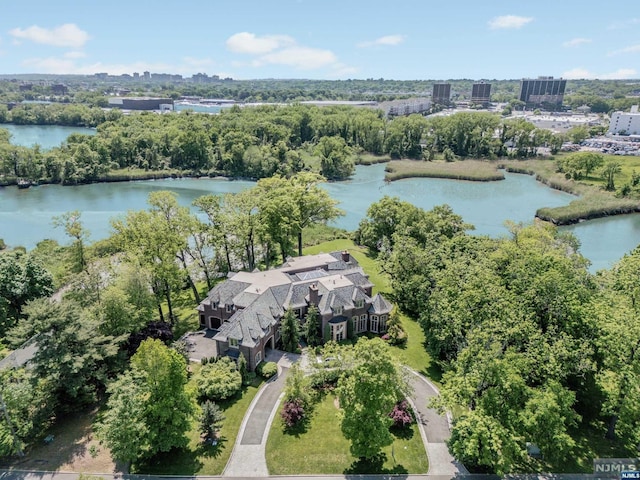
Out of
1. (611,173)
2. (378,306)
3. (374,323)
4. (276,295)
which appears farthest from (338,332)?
(611,173)

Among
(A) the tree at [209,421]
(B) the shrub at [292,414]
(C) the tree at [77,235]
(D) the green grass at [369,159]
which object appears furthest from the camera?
(D) the green grass at [369,159]

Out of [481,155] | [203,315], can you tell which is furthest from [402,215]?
[481,155]

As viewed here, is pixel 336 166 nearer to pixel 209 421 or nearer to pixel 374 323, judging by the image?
pixel 374 323

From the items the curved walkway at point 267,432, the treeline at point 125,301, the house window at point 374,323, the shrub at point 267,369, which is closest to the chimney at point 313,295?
the house window at point 374,323

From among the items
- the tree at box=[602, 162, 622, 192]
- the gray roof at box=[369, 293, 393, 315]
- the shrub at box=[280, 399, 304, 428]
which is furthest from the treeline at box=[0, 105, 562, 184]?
the shrub at box=[280, 399, 304, 428]

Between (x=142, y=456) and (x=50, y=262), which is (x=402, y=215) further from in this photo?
(x=50, y=262)

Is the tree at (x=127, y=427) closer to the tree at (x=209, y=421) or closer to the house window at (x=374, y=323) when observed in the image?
the tree at (x=209, y=421)
